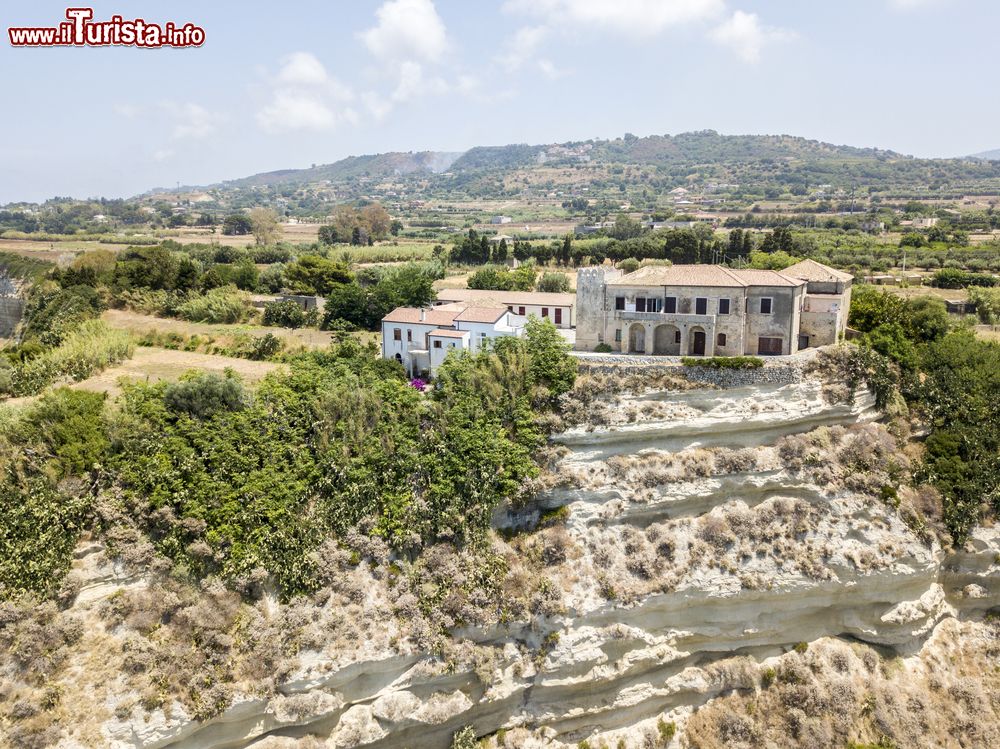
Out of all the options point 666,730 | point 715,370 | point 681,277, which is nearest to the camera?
point 666,730

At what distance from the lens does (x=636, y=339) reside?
36125mm

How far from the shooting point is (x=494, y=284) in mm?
55156

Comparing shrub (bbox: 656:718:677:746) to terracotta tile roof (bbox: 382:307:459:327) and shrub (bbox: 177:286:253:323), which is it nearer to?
terracotta tile roof (bbox: 382:307:459:327)

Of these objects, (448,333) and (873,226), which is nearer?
(448,333)

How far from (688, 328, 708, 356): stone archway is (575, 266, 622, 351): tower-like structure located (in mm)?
4531

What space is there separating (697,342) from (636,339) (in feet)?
10.4

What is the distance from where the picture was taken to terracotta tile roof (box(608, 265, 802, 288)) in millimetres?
34125

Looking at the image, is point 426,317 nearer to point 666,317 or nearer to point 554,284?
point 666,317

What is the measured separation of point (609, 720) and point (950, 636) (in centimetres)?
1595

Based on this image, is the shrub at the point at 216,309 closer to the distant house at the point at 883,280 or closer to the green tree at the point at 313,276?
the green tree at the point at 313,276

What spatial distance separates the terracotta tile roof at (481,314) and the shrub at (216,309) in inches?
779

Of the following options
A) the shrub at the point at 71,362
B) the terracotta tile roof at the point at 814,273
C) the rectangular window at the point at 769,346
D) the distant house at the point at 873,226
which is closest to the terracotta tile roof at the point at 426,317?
the shrub at the point at 71,362

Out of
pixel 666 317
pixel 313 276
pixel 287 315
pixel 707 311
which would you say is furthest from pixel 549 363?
pixel 313 276

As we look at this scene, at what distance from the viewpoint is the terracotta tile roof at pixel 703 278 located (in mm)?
34125
